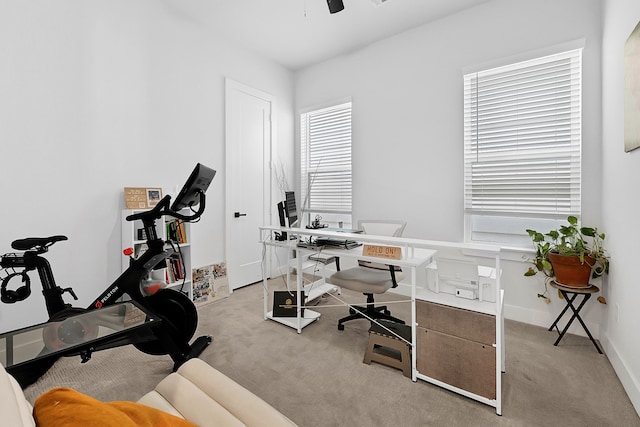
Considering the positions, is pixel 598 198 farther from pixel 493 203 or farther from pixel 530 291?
pixel 530 291

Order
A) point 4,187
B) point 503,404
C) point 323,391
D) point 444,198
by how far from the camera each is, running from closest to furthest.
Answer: point 503,404, point 323,391, point 4,187, point 444,198

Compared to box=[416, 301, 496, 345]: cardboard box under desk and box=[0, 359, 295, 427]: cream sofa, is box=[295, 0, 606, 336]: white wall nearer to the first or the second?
box=[416, 301, 496, 345]: cardboard box under desk

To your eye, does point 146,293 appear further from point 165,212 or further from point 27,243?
point 27,243

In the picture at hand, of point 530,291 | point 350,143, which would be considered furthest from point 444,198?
point 350,143

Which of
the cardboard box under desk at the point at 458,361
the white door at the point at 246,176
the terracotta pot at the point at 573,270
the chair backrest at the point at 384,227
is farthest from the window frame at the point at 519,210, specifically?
the white door at the point at 246,176

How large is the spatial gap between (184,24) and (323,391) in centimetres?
381

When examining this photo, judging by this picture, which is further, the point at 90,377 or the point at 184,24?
the point at 184,24

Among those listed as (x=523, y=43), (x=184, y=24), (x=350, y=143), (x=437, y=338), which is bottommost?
(x=437, y=338)

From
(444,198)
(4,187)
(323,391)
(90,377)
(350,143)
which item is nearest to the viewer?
(323,391)

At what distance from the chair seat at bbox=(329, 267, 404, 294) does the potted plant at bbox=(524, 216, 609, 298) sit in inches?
46.9

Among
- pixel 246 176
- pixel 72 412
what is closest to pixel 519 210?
pixel 246 176

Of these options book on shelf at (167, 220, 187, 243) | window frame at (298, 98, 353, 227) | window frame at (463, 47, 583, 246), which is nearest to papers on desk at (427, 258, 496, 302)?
window frame at (463, 47, 583, 246)

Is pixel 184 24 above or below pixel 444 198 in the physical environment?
above

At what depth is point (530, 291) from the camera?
2.78 meters
